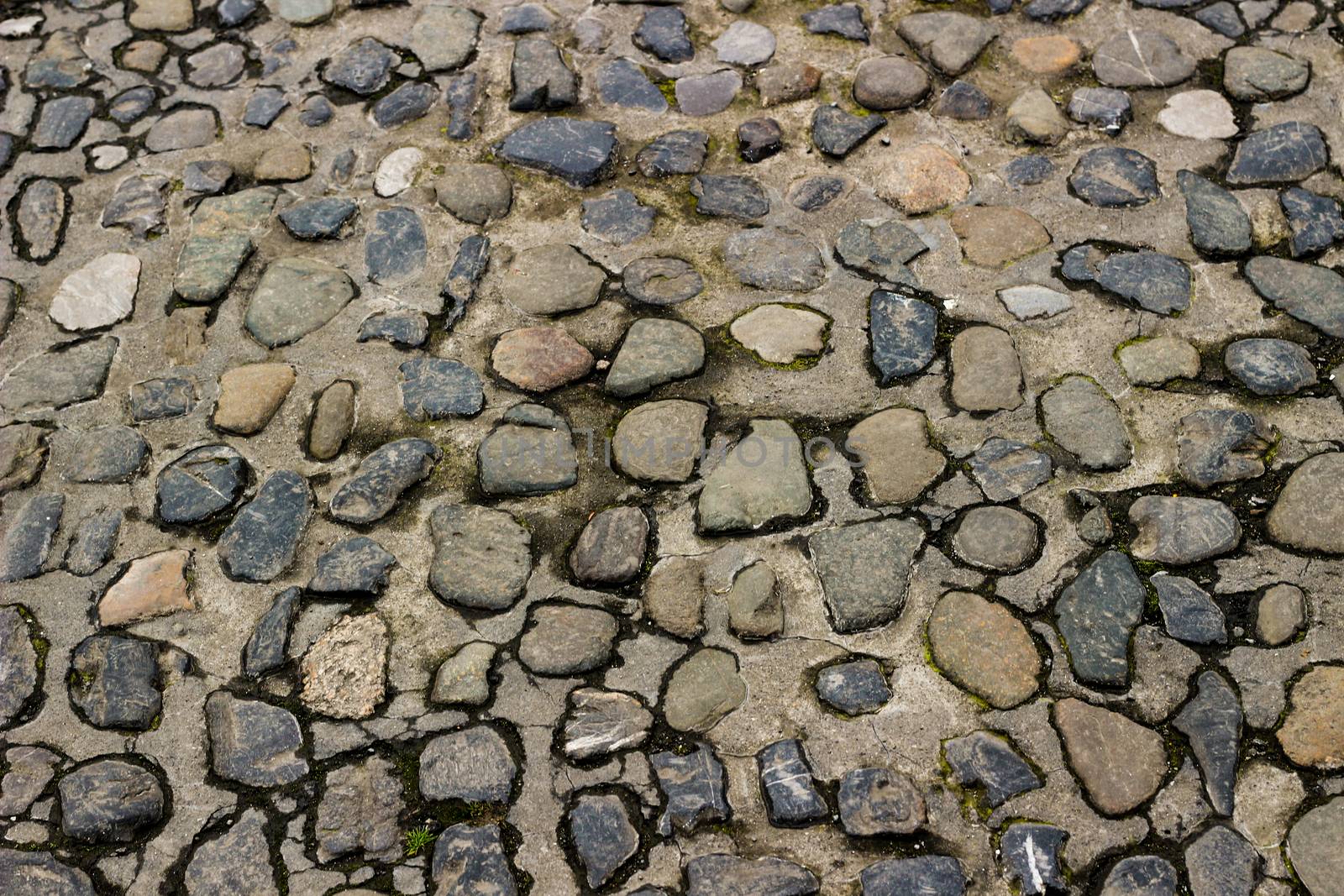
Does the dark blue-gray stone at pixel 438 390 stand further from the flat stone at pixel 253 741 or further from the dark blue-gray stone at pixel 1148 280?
the dark blue-gray stone at pixel 1148 280

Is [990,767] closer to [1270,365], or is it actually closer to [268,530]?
[1270,365]

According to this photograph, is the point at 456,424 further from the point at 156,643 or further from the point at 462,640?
the point at 156,643

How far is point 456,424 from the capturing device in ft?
9.69

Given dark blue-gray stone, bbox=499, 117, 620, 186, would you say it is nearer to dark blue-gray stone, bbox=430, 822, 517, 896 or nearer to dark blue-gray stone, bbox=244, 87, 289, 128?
dark blue-gray stone, bbox=244, 87, 289, 128

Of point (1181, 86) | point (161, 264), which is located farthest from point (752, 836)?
point (1181, 86)

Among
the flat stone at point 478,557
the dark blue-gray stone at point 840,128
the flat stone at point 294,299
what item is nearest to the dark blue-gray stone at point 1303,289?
the dark blue-gray stone at point 840,128

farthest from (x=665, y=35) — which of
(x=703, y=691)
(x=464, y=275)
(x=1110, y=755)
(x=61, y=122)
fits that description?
(x=1110, y=755)

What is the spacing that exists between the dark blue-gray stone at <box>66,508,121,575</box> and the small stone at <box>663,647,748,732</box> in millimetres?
1474

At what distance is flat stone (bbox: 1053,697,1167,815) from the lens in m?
2.27

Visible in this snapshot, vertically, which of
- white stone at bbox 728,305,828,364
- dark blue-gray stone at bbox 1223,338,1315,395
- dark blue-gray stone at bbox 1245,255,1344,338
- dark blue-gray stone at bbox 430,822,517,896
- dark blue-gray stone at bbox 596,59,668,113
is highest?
dark blue-gray stone at bbox 596,59,668,113

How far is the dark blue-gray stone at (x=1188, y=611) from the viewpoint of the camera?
246 centimetres

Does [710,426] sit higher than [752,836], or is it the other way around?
[710,426]

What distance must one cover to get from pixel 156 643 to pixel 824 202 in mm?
2254

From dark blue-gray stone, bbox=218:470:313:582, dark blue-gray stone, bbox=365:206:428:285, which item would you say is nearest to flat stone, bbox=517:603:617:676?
dark blue-gray stone, bbox=218:470:313:582
